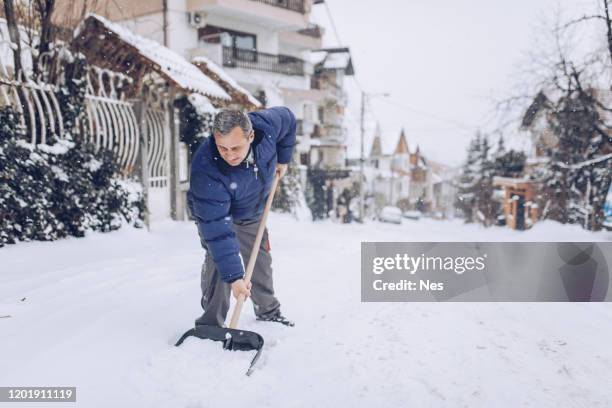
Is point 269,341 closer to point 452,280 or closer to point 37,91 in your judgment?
point 452,280

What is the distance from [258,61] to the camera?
18672mm

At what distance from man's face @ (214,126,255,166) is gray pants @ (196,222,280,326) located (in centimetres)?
68

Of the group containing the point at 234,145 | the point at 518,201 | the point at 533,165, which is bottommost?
the point at 518,201

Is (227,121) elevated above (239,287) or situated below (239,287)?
above

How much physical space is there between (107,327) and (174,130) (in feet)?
21.8

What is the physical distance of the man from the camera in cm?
258

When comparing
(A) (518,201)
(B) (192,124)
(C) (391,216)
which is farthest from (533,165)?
(B) (192,124)

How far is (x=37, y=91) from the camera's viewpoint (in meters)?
5.24

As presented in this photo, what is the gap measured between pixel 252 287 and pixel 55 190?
308 centimetres

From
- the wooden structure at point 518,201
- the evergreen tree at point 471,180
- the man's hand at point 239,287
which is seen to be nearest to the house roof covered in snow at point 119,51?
the man's hand at point 239,287

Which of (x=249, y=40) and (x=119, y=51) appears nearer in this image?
(x=119, y=51)

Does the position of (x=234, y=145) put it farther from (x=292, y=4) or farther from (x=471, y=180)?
(x=471, y=180)

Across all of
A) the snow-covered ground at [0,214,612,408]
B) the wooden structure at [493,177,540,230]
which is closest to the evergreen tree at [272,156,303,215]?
the snow-covered ground at [0,214,612,408]

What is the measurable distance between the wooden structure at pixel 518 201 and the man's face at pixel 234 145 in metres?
23.2
